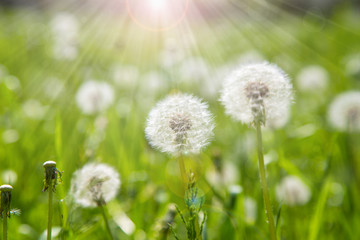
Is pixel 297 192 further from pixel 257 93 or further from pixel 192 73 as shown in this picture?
pixel 192 73

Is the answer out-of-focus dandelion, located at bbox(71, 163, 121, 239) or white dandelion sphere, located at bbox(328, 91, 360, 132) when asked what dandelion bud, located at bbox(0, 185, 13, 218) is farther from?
white dandelion sphere, located at bbox(328, 91, 360, 132)

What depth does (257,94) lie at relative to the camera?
49.1 inches

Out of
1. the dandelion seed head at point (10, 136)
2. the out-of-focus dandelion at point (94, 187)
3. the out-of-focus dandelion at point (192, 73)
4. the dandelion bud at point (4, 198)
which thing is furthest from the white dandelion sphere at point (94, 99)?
the dandelion bud at point (4, 198)

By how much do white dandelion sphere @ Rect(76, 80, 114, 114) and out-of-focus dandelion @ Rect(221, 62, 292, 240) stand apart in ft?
6.71

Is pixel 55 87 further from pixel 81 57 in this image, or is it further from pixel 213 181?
pixel 213 181

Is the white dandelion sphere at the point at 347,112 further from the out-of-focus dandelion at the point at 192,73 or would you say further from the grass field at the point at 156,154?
the out-of-focus dandelion at the point at 192,73

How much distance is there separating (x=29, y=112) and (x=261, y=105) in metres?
3.12

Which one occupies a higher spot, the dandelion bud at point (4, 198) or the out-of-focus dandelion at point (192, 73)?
the out-of-focus dandelion at point (192, 73)

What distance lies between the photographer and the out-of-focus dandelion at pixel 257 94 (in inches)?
47.6

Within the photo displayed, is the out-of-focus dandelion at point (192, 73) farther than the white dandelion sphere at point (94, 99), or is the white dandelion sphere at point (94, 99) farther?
the out-of-focus dandelion at point (192, 73)

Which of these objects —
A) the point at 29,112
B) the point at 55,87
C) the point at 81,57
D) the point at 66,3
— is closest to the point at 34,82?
the point at 55,87

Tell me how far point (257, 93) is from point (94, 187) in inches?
29.8

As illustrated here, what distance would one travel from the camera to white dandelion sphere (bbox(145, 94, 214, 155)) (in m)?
1.18

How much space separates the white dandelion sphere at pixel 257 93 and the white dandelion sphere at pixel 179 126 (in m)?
0.13
